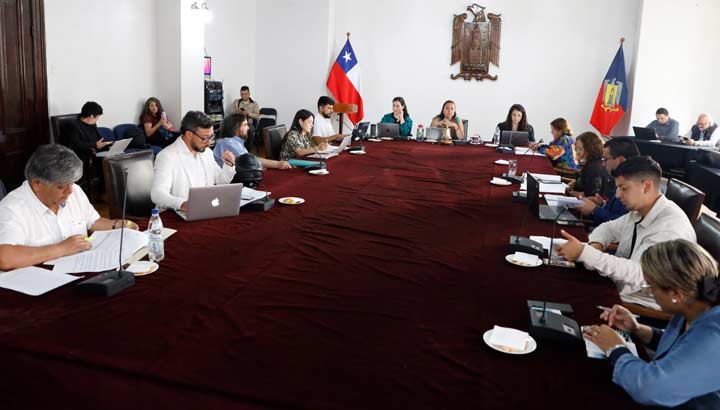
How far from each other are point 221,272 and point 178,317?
382 mm

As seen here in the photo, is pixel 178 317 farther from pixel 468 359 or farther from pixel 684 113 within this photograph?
pixel 684 113

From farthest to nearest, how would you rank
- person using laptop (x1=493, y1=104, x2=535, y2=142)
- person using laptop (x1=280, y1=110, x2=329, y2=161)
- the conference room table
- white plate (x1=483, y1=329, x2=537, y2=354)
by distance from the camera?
person using laptop (x1=493, y1=104, x2=535, y2=142)
person using laptop (x1=280, y1=110, x2=329, y2=161)
white plate (x1=483, y1=329, x2=537, y2=354)
the conference room table

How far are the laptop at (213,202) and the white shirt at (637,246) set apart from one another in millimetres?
1539

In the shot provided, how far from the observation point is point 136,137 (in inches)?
243

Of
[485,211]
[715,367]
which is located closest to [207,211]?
[485,211]

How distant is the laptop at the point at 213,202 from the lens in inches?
101

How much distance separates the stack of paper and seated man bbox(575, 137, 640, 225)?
1935mm

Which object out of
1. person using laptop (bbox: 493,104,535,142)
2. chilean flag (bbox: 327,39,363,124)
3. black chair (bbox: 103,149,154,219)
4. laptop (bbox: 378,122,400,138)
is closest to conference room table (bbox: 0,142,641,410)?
black chair (bbox: 103,149,154,219)

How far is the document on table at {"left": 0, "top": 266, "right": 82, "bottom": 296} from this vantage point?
1746 mm

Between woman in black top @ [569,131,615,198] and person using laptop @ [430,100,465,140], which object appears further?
person using laptop @ [430,100,465,140]

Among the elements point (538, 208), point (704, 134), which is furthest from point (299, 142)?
point (704, 134)

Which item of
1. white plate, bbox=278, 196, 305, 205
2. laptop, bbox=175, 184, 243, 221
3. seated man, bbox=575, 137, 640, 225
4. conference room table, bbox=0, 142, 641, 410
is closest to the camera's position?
conference room table, bbox=0, 142, 641, 410

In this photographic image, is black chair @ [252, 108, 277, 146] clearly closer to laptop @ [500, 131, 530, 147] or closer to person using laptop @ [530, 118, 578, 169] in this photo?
laptop @ [500, 131, 530, 147]

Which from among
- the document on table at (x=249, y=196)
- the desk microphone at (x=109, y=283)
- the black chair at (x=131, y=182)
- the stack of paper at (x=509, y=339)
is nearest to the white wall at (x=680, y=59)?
the document on table at (x=249, y=196)
